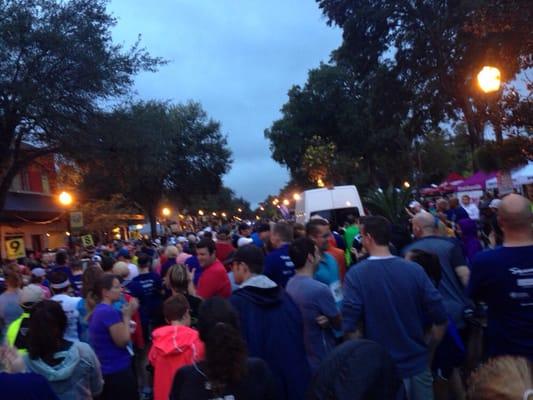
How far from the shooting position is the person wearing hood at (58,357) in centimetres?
421

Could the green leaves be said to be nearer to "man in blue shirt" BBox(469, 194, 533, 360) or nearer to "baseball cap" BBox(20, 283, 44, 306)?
"baseball cap" BBox(20, 283, 44, 306)

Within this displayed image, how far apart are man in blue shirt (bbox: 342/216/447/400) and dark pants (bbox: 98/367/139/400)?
2186 mm

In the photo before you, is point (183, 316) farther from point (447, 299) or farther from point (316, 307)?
point (447, 299)

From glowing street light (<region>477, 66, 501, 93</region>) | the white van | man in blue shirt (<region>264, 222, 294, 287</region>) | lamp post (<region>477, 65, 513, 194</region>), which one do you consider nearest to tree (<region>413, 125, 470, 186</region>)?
the white van

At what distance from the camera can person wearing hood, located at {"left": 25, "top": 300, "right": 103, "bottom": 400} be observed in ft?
13.8

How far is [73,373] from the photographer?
4457mm

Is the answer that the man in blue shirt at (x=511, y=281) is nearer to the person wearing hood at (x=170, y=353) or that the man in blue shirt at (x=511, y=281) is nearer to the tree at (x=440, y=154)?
the person wearing hood at (x=170, y=353)

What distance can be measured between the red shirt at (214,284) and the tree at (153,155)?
605 inches

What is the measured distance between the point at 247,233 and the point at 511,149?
5.79 m

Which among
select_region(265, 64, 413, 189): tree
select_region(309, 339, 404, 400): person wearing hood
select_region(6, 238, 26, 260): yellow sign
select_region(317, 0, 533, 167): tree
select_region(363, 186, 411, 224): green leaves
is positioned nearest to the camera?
select_region(309, 339, 404, 400): person wearing hood

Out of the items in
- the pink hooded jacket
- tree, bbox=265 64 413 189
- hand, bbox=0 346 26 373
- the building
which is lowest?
the pink hooded jacket

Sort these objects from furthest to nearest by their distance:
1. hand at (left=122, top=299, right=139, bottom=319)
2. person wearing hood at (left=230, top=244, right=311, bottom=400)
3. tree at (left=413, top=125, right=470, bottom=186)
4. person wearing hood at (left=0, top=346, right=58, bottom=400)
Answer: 1. tree at (left=413, top=125, right=470, bottom=186)
2. hand at (left=122, top=299, right=139, bottom=319)
3. person wearing hood at (left=230, top=244, right=311, bottom=400)
4. person wearing hood at (left=0, top=346, right=58, bottom=400)

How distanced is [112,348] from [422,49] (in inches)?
982

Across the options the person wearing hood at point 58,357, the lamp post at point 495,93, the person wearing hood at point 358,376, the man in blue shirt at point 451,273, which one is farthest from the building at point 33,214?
the person wearing hood at point 358,376
